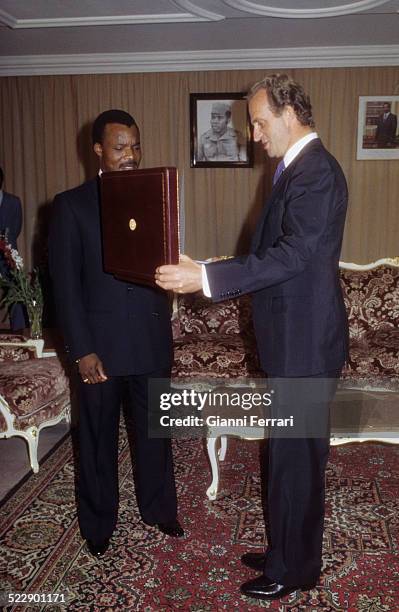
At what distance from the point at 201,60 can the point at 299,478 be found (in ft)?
16.8

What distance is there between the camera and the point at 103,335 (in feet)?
7.67

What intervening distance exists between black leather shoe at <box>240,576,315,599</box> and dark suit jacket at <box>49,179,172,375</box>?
2.97 ft

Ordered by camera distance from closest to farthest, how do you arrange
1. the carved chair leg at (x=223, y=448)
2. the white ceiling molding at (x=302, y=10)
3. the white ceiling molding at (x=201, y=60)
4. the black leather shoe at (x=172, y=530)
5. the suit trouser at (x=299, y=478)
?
the suit trouser at (x=299, y=478), the black leather shoe at (x=172, y=530), the carved chair leg at (x=223, y=448), the white ceiling molding at (x=302, y=10), the white ceiling molding at (x=201, y=60)

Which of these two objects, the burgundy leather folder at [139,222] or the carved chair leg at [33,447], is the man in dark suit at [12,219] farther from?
the burgundy leather folder at [139,222]

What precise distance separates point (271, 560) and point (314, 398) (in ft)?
2.14

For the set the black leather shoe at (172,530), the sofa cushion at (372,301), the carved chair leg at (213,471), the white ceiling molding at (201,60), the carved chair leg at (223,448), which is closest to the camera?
the black leather shoe at (172,530)

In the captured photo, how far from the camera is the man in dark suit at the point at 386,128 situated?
6141 millimetres

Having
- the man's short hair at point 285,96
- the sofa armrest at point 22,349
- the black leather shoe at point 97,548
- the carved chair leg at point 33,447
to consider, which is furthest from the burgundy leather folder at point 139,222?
the sofa armrest at point 22,349

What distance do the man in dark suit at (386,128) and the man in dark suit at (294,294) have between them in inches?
183

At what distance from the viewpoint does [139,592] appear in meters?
2.29

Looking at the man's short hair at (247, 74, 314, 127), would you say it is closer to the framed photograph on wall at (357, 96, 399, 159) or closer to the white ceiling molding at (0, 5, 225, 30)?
the white ceiling molding at (0, 5, 225, 30)

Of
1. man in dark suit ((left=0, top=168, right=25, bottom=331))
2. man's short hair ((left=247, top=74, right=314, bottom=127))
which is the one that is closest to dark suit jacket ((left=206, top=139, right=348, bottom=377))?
man's short hair ((left=247, top=74, right=314, bottom=127))

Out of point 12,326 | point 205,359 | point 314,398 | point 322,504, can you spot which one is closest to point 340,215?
point 314,398

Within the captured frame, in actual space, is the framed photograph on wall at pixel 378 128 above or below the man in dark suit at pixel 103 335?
above
